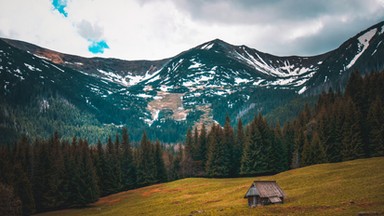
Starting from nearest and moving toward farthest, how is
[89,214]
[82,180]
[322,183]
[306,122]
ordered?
[322,183] < [89,214] < [82,180] < [306,122]

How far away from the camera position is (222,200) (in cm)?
6788

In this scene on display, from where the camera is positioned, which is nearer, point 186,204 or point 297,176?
point 186,204

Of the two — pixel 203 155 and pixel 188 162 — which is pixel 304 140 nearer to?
pixel 203 155

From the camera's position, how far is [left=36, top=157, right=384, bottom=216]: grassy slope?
44991 mm

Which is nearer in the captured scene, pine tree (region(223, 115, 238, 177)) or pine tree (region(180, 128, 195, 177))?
pine tree (region(223, 115, 238, 177))

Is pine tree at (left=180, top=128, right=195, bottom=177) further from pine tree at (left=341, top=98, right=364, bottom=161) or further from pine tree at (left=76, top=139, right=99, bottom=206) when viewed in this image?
pine tree at (left=341, top=98, right=364, bottom=161)

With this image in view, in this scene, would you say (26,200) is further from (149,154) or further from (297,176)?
(297,176)

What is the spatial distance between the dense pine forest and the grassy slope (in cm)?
855

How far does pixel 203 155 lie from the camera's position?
128125 mm

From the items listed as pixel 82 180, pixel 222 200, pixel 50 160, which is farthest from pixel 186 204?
pixel 50 160

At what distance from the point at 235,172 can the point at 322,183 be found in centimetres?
5382

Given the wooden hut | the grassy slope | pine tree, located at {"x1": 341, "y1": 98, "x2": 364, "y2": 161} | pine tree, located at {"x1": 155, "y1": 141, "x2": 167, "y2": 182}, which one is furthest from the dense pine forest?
the wooden hut

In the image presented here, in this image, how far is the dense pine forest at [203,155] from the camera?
89.0m

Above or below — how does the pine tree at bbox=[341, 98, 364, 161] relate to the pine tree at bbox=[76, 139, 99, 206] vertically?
above
